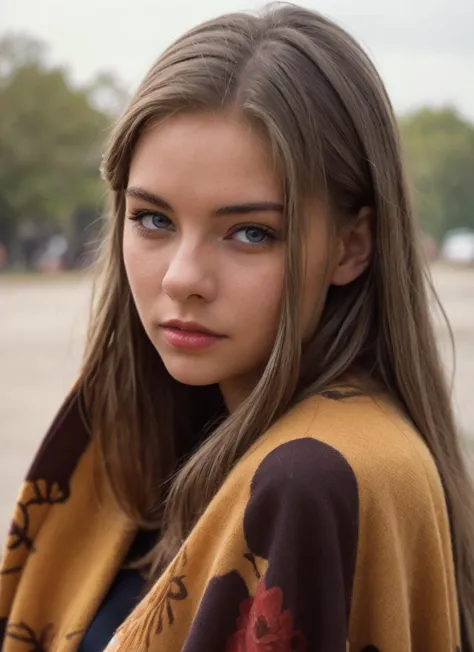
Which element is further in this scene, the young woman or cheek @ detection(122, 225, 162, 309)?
cheek @ detection(122, 225, 162, 309)

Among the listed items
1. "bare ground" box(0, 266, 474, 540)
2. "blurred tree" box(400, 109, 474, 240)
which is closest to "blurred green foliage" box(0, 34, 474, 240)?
"blurred tree" box(400, 109, 474, 240)

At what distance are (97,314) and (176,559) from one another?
738 millimetres

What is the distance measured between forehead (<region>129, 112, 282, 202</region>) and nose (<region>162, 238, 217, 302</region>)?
0.30ft

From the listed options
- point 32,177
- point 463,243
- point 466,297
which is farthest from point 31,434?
point 463,243

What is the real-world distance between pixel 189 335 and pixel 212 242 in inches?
6.6

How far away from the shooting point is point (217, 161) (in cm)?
158

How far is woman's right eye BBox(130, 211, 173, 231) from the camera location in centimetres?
170

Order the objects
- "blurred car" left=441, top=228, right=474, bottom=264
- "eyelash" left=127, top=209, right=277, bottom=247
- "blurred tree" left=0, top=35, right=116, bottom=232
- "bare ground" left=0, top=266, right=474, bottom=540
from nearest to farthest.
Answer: "eyelash" left=127, top=209, right=277, bottom=247 < "bare ground" left=0, top=266, right=474, bottom=540 < "blurred tree" left=0, top=35, right=116, bottom=232 < "blurred car" left=441, top=228, right=474, bottom=264

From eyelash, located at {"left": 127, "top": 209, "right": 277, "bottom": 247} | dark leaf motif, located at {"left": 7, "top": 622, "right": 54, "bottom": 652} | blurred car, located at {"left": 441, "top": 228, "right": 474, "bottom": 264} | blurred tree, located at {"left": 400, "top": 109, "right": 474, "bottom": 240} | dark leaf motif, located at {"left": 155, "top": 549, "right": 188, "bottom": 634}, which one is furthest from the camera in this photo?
blurred tree, located at {"left": 400, "top": 109, "right": 474, "bottom": 240}

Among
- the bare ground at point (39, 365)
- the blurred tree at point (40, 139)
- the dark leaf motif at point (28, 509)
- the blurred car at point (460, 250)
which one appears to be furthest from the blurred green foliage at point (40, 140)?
the dark leaf motif at point (28, 509)

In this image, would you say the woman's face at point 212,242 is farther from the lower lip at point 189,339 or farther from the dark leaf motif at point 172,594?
the dark leaf motif at point 172,594

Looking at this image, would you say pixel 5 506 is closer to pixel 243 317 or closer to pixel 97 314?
pixel 97 314

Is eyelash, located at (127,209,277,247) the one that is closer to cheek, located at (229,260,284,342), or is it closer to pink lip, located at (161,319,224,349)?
cheek, located at (229,260,284,342)

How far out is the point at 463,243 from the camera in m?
45.8
